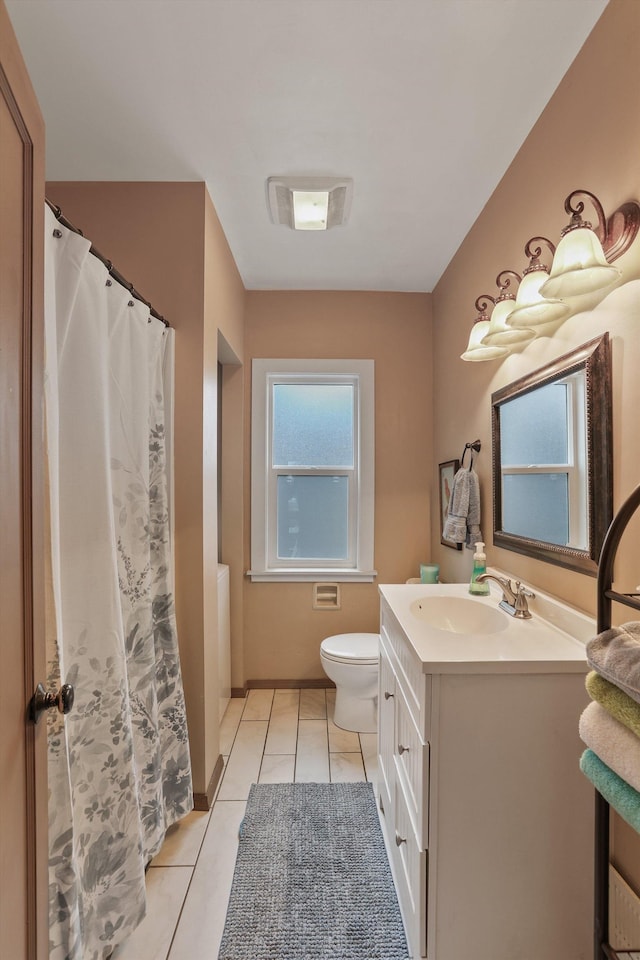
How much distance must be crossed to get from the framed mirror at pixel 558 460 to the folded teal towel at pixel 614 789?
489 mm

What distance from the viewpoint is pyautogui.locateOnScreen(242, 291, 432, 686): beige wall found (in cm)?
279

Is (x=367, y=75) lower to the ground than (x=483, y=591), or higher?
higher

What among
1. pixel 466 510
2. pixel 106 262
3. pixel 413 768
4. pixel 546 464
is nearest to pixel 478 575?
pixel 466 510

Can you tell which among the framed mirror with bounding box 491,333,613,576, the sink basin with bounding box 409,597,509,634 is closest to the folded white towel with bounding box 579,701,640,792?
the framed mirror with bounding box 491,333,613,576

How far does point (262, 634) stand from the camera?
2.79 metres

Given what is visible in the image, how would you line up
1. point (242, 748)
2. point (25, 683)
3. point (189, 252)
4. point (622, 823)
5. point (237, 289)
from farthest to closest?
point (237, 289) → point (242, 748) → point (189, 252) → point (622, 823) → point (25, 683)

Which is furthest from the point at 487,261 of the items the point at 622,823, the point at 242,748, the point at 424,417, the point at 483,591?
the point at 242,748

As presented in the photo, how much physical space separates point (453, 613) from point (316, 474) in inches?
55.7

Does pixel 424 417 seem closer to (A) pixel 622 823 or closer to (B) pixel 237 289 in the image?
(B) pixel 237 289

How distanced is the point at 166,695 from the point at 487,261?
7.10 feet

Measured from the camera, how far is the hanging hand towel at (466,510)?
1960mm

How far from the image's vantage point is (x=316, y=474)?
286cm

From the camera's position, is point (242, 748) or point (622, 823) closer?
point (622, 823)

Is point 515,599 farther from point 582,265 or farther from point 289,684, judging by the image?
point 289,684
